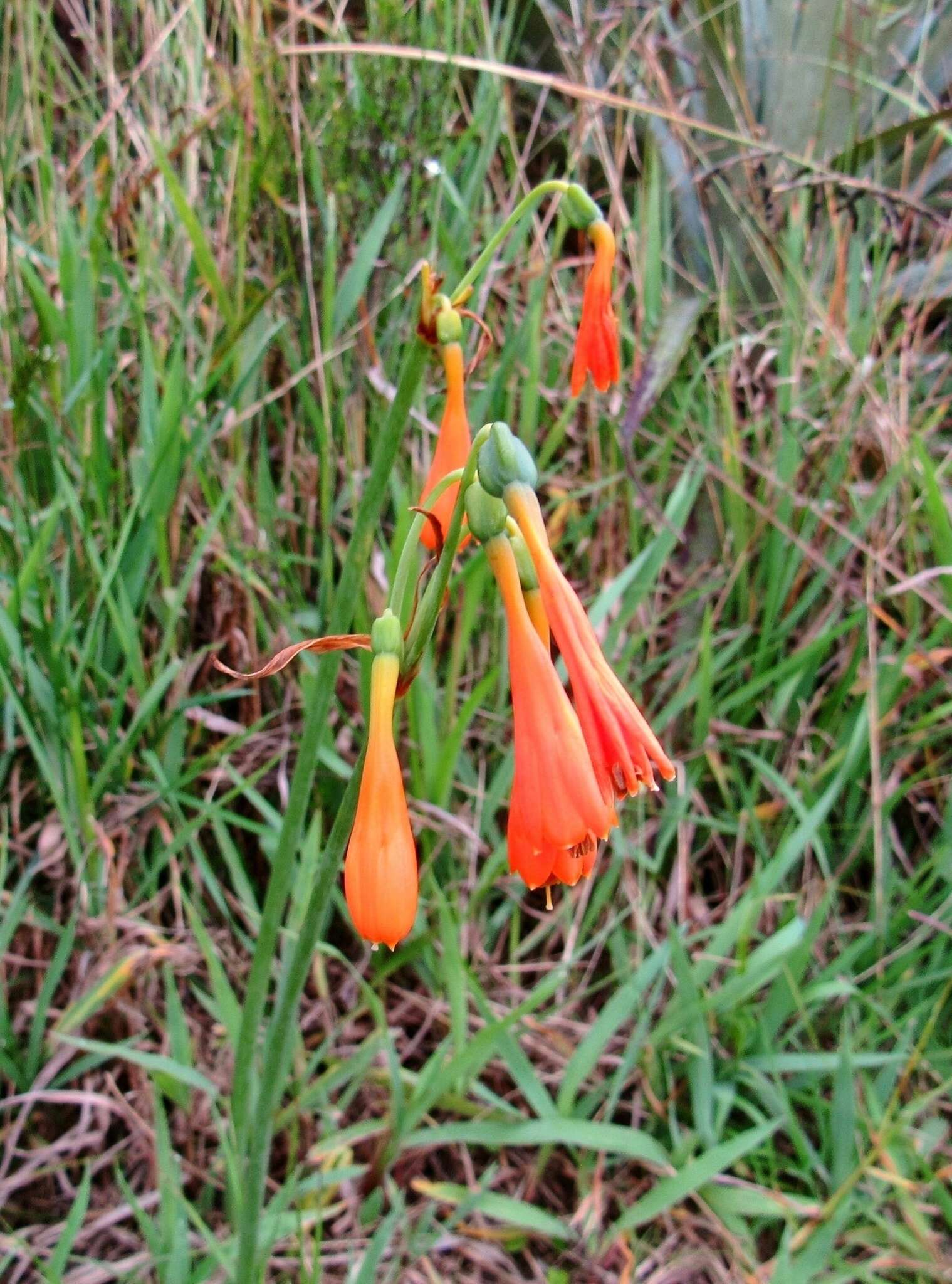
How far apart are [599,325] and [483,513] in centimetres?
51

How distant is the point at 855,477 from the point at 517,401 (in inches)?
32.3

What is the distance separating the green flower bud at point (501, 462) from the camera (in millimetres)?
871

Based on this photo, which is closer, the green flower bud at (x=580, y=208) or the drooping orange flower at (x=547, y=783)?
the drooping orange flower at (x=547, y=783)

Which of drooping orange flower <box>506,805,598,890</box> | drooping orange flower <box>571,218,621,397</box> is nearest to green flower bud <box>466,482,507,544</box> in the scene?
drooping orange flower <box>506,805,598,890</box>

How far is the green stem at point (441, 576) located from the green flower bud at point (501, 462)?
0.04ft

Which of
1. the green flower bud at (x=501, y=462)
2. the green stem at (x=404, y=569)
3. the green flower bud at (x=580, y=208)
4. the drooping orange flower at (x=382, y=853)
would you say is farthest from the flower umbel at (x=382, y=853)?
the green flower bud at (x=580, y=208)

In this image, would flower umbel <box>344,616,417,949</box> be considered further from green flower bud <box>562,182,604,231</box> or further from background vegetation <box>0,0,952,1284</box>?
green flower bud <box>562,182,604,231</box>

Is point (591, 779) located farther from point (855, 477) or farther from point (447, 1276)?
point (855, 477)

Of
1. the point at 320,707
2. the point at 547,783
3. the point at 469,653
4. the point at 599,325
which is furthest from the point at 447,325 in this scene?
the point at 469,653

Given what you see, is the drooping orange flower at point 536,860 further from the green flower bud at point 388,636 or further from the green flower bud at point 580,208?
the green flower bud at point 580,208

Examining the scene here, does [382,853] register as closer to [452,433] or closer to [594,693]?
[594,693]

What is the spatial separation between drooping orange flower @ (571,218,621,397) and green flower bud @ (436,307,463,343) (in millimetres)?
168

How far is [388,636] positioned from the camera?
94 cm

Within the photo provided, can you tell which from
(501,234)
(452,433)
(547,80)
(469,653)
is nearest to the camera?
(501,234)
